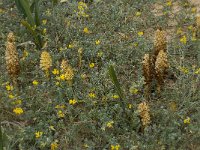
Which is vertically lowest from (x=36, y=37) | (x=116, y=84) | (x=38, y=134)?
(x=38, y=134)

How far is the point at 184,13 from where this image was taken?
4.68m

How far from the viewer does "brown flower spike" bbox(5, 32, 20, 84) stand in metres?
3.53

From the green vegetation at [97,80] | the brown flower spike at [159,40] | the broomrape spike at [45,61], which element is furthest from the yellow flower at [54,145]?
the brown flower spike at [159,40]

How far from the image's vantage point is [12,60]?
354 centimetres

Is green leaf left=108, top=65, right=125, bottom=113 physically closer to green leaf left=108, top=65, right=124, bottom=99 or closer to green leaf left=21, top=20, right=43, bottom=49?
green leaf left=108, top=65, right=124, bottom=99

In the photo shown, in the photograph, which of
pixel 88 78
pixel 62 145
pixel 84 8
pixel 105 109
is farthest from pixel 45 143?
pixel 84 8

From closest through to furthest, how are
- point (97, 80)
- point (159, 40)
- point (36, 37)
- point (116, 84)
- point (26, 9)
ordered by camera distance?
point (116, 84) → point (159, 40) → point (97, 80) → point (26, 9) → point (36, 37)

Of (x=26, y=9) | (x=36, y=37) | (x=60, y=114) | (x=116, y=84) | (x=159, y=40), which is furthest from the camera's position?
(x=36, y=37)

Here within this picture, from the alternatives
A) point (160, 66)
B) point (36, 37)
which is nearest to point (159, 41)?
point (160, 66)

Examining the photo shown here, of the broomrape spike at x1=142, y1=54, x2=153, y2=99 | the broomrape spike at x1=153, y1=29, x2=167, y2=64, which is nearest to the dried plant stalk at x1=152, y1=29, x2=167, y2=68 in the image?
the broomrape spike at x1=153, y1=29, x2=167, y2=64

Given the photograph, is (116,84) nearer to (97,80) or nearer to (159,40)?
(97,80)

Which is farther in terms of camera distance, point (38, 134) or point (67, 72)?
point (67, 72)

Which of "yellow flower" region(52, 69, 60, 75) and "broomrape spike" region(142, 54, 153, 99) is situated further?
"yellow flower" region(52, 69, 60, 75)

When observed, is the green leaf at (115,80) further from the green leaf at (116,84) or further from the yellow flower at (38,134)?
the yellow flower at (38,134)
